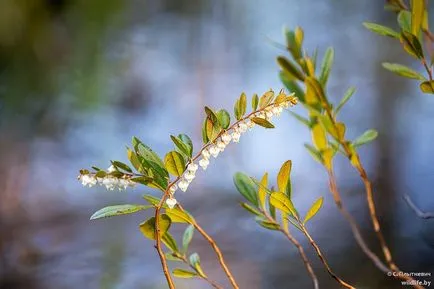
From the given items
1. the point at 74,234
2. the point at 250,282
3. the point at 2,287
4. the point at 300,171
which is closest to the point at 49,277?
the point at 2,287

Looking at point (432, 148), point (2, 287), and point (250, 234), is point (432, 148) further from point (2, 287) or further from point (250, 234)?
point (2, 287)

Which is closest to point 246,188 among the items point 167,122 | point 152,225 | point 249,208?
point 249,208

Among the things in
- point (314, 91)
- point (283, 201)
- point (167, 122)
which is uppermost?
point (167, 122)

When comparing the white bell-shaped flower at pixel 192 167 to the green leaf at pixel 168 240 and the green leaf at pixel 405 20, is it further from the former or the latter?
the green leaf at pixel 405 20

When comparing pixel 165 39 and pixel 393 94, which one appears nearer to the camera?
pixel 393 94

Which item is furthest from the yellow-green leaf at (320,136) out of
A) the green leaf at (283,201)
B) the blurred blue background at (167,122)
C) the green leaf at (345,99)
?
the blurred blue background at (167,122)

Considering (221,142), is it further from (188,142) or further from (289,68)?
(289,68)
